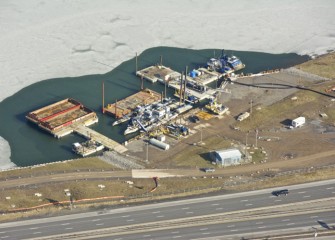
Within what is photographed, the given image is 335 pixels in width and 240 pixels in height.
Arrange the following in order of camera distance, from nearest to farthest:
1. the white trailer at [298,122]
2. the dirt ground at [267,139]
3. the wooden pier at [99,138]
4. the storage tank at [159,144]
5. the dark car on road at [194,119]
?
the dirt ground at [267,139]
the storage tank at [159,144]
the wooden pier at [99,138]
the white trailer at [298,122]
the dark car on road at [194,119]

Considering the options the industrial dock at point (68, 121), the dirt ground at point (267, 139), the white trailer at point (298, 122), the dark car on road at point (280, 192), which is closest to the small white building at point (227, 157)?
the dirt ground at point (267, 139)

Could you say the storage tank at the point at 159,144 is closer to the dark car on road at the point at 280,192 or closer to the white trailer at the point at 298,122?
the dark car on road at the point at 280,192

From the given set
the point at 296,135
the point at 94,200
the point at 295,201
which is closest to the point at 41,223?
the point at 94,200

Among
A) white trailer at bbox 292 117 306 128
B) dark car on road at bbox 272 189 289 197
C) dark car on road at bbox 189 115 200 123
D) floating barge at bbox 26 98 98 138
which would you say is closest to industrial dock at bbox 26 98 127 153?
floating barge at bbox 26 98 98 138

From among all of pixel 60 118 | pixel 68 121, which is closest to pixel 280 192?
pixel 68 121

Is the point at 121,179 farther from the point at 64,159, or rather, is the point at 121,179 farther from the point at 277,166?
the point at 277,166

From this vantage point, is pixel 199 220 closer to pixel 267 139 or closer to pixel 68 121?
pixel 267 139
